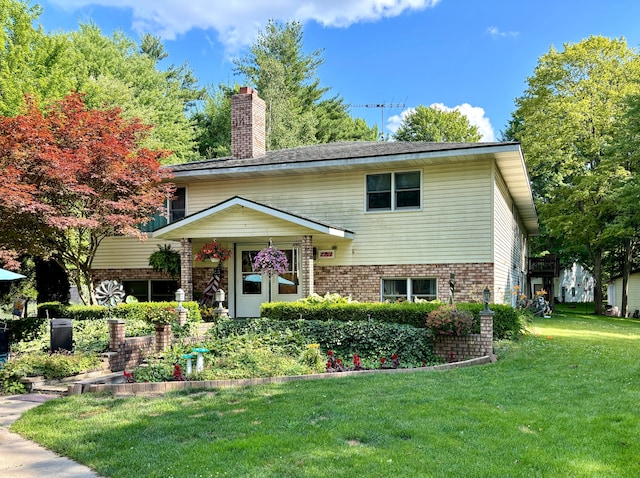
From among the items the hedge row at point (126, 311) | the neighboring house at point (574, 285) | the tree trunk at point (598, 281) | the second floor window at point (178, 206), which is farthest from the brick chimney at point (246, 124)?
the neighboring house at point (574, 285)

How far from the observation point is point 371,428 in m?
5.46

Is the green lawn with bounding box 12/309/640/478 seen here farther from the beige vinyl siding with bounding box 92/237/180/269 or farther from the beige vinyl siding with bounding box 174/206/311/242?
the beige vinyl siding with bounding box 92/237/180/269

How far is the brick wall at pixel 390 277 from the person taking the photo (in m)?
14.4

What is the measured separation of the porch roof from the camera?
566 inches

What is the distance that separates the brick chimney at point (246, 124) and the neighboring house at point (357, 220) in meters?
0.21

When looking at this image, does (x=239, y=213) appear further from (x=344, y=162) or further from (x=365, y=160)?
(x=365, y=160)

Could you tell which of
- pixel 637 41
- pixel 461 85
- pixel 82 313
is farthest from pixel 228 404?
pixel 461 85

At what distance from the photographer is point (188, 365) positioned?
345 inches

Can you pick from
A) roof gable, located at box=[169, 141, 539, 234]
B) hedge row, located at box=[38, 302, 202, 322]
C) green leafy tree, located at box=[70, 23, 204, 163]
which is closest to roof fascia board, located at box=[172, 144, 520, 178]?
roof gable, located at box=[169, 141, 539, 234]

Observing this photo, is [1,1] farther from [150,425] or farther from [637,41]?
[637,41]

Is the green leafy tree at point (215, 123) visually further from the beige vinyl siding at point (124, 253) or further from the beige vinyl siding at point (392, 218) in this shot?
the beige vinyl siding at point (392, 218)

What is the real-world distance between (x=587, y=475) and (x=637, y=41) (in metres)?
31.9

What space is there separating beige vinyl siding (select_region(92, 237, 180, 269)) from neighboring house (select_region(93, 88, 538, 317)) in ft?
0.61

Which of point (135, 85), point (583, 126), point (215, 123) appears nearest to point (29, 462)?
point (583, 126)
